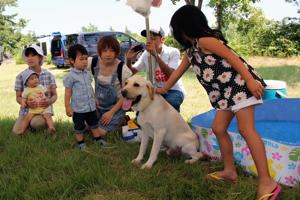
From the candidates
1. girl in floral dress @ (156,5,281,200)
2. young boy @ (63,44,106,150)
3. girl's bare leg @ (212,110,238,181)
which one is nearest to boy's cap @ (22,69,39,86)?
young boy @ (63,44,106,150)

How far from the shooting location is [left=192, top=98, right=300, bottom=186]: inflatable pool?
9.74ft

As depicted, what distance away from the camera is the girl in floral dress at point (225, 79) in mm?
2693

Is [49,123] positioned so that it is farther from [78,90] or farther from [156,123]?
[156,123]

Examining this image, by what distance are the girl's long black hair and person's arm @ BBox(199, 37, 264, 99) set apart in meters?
0.07

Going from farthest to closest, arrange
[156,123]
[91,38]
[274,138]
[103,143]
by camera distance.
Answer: [91,38] → [103,143] → [156,123] → [274,138]

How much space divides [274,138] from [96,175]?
164 cm

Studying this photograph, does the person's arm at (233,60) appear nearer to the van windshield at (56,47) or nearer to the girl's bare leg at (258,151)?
the girl's bare leg at (258,151)

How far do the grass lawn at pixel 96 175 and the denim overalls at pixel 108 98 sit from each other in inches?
5.9

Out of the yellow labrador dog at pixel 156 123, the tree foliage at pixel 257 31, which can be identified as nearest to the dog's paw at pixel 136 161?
the yellow labrador dog at pixel 156 123

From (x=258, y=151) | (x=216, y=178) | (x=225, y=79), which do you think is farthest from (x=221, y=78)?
(x=216, y=178)

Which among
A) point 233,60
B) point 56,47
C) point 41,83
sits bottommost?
point 41,83

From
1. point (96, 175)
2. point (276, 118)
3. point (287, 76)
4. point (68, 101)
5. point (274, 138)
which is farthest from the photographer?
point (287, 76)

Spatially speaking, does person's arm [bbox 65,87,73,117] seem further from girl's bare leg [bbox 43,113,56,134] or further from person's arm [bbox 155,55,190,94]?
person's arm [bbox 155,55,190,94]

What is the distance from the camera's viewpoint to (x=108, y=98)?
462 cm
